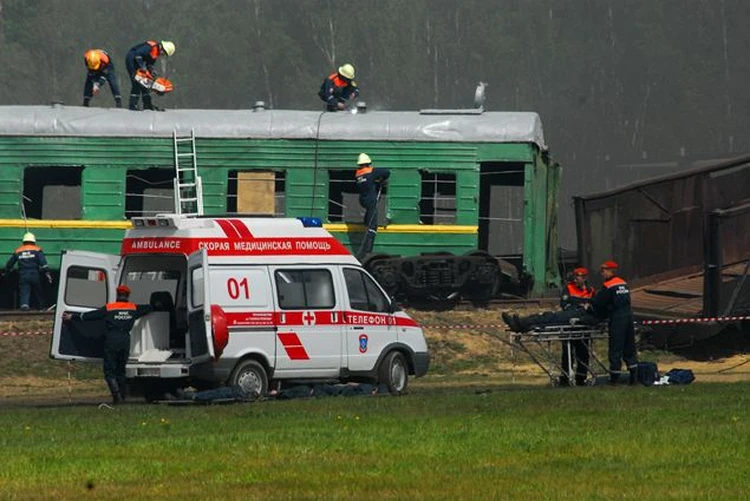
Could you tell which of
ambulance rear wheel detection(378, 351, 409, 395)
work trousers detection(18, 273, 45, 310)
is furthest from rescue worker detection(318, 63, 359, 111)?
ambulance rear wheel detection(378, 351, 409, 395)

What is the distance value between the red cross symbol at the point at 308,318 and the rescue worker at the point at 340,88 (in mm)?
13390

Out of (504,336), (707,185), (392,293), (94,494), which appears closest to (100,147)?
(392,293)

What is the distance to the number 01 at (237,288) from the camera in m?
21.5

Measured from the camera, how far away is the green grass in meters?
13.2

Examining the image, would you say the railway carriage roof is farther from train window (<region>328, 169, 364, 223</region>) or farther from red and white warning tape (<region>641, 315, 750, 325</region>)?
red and white warning tape (<region>641, 315, 750, 325</region>)

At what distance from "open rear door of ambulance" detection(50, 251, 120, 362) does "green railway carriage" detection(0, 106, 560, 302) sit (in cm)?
978

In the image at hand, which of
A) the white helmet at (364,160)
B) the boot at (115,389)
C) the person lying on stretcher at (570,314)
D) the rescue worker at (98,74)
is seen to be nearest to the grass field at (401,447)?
the boot at (115,389)

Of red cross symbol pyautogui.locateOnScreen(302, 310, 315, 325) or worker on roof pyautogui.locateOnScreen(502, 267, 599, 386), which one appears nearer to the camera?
red cross symbol pyautogui.locateOnScreen(302, 310, 315, 325)

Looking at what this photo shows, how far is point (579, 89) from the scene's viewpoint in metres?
70.5

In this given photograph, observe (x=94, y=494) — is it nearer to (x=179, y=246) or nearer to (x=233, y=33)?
(x=179, y=246)

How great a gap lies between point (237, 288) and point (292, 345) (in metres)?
1.01

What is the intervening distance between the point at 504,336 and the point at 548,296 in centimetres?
249

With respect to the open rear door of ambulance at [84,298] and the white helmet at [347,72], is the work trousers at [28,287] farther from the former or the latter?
the open rear door of ambulance at [84,298]

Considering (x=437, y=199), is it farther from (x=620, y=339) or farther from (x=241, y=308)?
(x=241, y=308)
